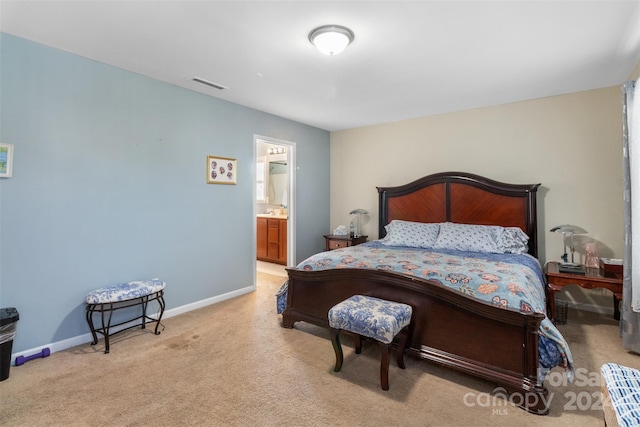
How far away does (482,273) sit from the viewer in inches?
92.7

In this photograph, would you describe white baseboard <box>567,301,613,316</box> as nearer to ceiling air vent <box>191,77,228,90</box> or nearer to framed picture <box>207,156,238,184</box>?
framed picture <box>207,156,238,184</box>

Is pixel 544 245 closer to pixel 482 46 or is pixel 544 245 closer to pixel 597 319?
pixel 597 319

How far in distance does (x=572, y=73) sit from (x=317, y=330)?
137 inches

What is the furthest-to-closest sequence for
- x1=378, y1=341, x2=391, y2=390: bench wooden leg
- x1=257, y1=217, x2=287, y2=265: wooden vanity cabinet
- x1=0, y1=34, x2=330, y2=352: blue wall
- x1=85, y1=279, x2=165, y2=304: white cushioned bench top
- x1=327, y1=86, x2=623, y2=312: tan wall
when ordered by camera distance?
x1=257, y1=217, x2=287, y2=265: wooden vanity cabinet, x1=327, y1=86, x2=623, y2=312: tan wall, x1=85, y1=279, x2=165, y2=304: white cushioned bench top, x1=0, y1=34, x2=330, y2=352: blue wall, x1=378, y1=341, x2=391, y2=390: bench wooden leg

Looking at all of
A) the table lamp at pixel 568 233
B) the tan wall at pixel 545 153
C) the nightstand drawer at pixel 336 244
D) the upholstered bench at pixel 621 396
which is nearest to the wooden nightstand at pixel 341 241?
the nightstand drawer at pixel 336 244

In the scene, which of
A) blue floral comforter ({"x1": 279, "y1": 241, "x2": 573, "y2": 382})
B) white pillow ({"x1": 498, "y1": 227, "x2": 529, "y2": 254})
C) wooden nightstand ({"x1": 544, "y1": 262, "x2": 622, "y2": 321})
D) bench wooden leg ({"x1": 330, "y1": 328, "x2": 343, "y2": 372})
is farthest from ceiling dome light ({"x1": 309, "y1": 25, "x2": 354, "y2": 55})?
wooden nightstand ({"x1": 544, "y1": 262, "x2": 622, "y2": 321})

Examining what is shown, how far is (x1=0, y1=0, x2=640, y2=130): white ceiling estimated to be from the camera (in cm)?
201

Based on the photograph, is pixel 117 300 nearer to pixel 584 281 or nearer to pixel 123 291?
pixel 123 291

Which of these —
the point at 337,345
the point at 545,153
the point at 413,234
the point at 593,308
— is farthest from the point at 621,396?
the point at 545,153

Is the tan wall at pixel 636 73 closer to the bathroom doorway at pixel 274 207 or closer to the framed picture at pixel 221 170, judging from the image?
the bathroom doorway at pixel 274 207

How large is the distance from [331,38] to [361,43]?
31 centimetres

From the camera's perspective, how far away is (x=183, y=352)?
254 cm

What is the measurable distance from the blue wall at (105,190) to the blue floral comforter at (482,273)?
1.30 meters

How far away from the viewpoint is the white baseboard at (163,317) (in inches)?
96.5
